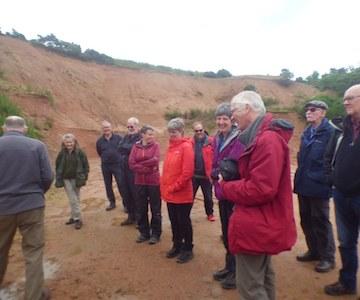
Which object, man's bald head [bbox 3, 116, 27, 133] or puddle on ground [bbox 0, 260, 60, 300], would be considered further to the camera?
puddle on ground [bbox 0, 260, 60, 300]

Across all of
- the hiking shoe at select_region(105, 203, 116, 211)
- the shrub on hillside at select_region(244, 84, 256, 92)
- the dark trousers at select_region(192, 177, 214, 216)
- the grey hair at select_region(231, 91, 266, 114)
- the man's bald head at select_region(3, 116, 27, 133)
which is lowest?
the hiking shoe at select_region(105, 203, 116, 211)

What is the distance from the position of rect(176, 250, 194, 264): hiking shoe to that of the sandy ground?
69 millimetres

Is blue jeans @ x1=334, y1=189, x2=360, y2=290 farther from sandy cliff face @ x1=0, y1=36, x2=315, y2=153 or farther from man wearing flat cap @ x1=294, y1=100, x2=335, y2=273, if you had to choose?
sandy cliff face @ x1=0, y1=36, x2=315, y2=153

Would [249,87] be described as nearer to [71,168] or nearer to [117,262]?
[71,168]

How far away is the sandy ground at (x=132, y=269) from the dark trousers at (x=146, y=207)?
0.76 feet

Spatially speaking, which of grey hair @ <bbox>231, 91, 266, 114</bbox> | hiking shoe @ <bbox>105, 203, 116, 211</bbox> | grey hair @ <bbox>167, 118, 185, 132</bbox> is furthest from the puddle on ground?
grey hair @ <bbox>231, 91, 266, 114</bbox>

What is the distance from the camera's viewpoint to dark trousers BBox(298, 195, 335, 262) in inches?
155

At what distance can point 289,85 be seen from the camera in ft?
120

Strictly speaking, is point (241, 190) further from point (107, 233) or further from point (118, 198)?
point (118, 198)

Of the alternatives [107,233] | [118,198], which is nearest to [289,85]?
[118,198]

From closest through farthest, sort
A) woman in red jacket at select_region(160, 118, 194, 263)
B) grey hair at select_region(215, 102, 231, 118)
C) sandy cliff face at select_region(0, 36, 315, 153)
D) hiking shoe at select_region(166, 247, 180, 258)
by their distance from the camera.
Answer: grey hair at select_region(215, 102, 231, 118) < woman in red jacket at select_region(160, 118, 194, 263) < hiking shoe at select_region(166, 247, 180, 258) < sandy cliff face at select_region(0, 36, 315, 153)

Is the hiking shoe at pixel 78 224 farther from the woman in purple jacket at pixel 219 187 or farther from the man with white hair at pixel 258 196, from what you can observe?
the man with white hair at pixel 258 196

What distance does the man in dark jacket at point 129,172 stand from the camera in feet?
18.9

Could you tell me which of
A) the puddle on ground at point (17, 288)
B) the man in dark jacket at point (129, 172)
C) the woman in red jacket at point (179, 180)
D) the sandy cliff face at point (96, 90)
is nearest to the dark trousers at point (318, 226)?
the woman in red jacket at point (179, 180)
